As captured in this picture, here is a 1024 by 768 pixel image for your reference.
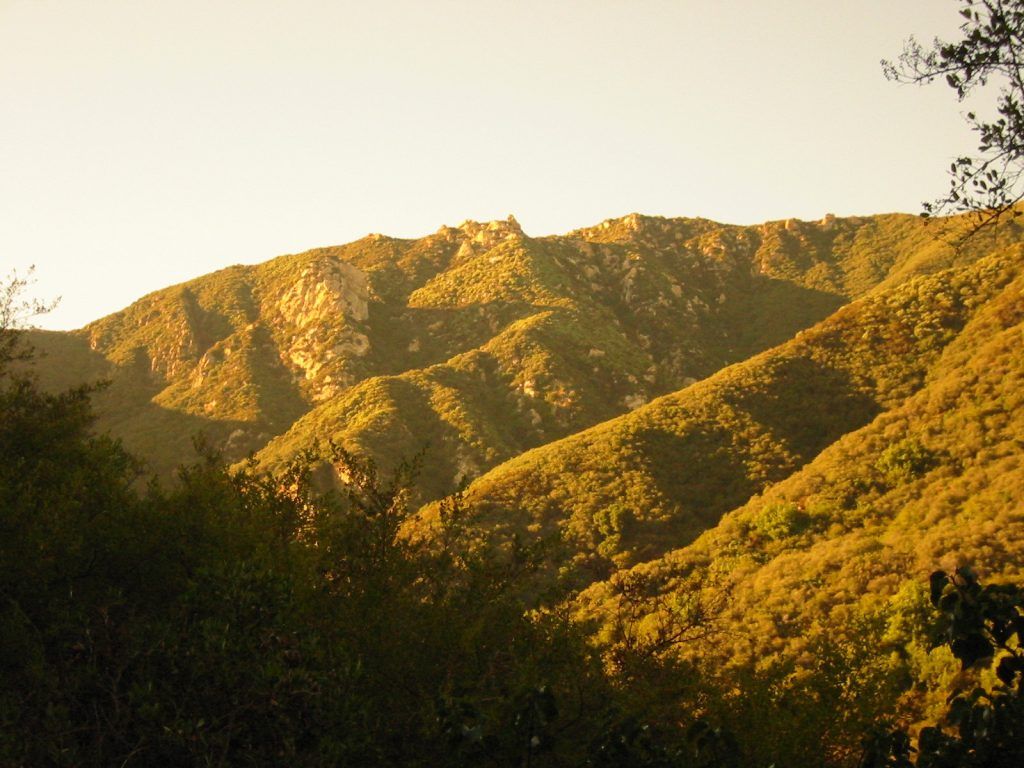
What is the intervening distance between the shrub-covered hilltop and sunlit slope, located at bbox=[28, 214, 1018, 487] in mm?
671

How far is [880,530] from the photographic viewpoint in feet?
126

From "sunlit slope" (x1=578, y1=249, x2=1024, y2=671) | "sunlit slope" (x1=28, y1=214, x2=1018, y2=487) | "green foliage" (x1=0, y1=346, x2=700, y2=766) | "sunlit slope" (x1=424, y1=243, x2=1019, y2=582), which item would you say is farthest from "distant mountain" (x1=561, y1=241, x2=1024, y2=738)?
"sunlit slope" (x1=28, y1=214, x2=1018, y2=487)

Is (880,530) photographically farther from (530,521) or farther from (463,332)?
(463,332)

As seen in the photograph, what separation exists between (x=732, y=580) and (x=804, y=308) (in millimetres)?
80235

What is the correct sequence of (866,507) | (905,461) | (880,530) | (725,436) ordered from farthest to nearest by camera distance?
(725,436) → (905,461) → (866,507) → (880,530)

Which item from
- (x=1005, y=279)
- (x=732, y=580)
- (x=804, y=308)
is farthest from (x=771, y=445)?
(x=804, y=308)

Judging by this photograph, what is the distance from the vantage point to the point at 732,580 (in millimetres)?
38344

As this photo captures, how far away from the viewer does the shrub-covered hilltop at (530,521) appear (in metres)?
9.07

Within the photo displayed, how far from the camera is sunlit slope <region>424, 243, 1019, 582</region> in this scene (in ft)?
163

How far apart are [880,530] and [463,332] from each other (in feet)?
234

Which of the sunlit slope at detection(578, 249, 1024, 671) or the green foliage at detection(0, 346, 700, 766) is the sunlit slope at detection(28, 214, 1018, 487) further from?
the green foliage at detection(0, 346, 700, 766)

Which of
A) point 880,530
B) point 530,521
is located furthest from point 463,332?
point 880,530

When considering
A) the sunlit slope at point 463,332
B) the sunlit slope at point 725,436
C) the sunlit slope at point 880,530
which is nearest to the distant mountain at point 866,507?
the sunlit slope at point 880,530

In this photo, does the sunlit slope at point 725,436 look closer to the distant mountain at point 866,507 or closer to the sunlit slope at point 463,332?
the distant mountain at point 866,507
